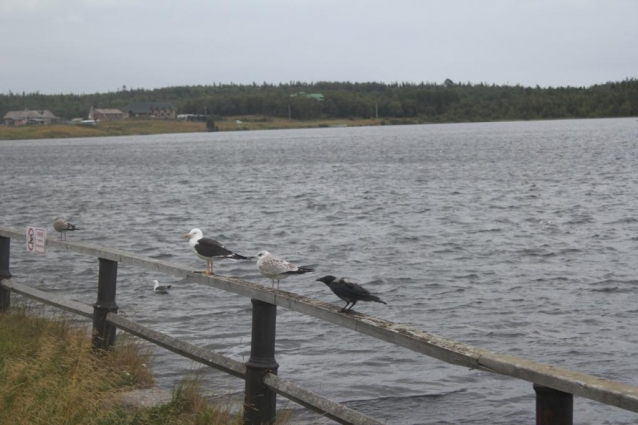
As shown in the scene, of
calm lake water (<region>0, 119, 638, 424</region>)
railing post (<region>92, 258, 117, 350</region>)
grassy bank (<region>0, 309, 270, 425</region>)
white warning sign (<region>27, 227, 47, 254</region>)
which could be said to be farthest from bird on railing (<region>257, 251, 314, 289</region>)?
white warning sign (<region>27, 227, 47, 254</region>)

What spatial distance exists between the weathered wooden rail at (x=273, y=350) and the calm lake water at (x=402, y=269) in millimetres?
1519

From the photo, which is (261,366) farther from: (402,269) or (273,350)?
(402,269)

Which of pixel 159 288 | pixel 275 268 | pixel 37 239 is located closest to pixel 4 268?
pixel 37 239

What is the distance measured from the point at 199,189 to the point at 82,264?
34.9 meters

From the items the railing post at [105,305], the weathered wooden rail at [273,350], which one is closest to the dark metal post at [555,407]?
the weathered wooden rail at [273,350]

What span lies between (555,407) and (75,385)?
4249 millimetres

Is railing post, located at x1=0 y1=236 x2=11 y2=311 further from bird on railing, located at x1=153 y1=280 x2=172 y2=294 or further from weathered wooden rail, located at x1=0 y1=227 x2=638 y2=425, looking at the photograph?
bird on railing, located at x1=153 y1=280 x2=172 y2=294

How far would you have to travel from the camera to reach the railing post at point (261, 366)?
6746 mm

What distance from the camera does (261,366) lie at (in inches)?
268

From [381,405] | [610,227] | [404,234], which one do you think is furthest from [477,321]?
[610,227]

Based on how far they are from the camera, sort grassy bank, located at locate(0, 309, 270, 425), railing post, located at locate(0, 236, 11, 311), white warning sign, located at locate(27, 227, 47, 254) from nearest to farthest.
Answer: grassy bank, located at locate(0, 309, 270, 425) → white warning sign, located at locate(27, 227, 47, 254) → railing post, located at locate(0, 236, 11, 311)

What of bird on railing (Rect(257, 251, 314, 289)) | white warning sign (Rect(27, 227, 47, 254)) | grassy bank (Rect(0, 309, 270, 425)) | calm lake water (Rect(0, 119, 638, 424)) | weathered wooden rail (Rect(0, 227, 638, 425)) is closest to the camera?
weathered wooden rail (Rect(0, 227, 638, 425))

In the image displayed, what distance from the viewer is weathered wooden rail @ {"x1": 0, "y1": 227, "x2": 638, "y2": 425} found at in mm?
4629

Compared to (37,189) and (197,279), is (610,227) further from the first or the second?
(37,189)
